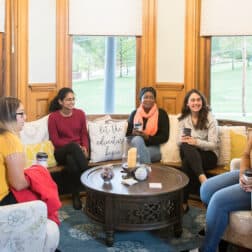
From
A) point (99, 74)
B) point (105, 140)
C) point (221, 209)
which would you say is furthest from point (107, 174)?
point (99, 74)

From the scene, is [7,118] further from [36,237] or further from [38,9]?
[38,9]

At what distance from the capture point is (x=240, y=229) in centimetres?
277

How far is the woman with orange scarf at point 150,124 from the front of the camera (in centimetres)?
459

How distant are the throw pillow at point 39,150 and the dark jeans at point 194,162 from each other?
128 centimetres

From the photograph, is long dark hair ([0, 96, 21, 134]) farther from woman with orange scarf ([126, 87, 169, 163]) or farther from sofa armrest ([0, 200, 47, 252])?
woman with orange scarf ([126, 87, 169, 163])

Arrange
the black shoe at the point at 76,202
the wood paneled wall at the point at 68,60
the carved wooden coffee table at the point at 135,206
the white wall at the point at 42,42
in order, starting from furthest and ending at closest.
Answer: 1. the white wall at the point at 42,42
2. the wood paneled wall at the point at 68,60
3. the black shoe at the point at 76,202
4. the carved wooden coffee table at the point at 135,206

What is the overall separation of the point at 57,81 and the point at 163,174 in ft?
6.17

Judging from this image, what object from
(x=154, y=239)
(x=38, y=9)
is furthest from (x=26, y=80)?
(x=154, y=239)

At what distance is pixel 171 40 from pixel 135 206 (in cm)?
253

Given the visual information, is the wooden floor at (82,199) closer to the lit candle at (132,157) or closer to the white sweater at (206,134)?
the white sweater at (206,134)

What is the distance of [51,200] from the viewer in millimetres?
2596

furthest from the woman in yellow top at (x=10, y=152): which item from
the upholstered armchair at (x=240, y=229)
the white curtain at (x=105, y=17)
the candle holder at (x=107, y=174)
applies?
the white curtain at (x=105, y=17)

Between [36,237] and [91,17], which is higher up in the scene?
[91,17]

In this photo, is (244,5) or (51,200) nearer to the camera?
(51,200)
